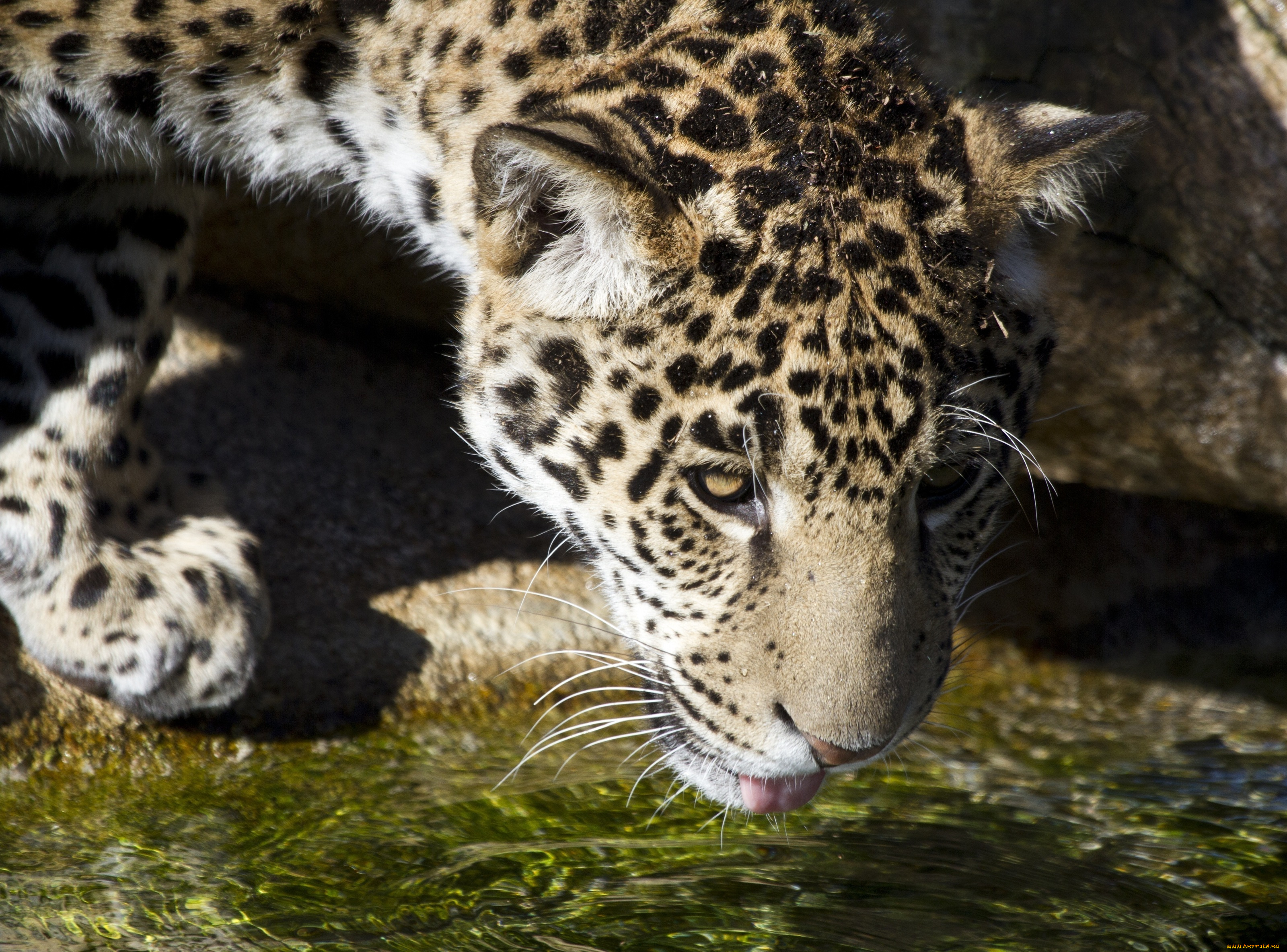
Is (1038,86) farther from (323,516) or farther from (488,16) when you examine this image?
(323,516)

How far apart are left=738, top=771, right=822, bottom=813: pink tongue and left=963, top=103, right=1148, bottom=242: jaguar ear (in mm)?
1574

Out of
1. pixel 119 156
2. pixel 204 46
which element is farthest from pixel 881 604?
pixel 119 156

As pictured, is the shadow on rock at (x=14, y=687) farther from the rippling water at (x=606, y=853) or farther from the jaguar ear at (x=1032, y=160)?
the jaguar ear at (x=1032, y=160)

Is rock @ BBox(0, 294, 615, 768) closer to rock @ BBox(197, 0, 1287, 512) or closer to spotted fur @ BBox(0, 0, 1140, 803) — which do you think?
spotted fur @ BBox(0, 0, 1140, 803)

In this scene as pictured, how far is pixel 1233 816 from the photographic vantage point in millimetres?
4789

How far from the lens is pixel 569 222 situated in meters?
3.65

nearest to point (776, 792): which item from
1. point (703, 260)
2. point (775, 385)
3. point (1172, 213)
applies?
point (775, 385)

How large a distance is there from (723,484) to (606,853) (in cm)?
138

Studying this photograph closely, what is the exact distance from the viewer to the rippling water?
152 inches

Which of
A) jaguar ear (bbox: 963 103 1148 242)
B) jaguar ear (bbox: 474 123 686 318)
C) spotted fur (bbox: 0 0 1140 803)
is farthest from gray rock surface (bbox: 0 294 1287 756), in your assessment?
jaguar ear (bbox: 963 103 1148 242)

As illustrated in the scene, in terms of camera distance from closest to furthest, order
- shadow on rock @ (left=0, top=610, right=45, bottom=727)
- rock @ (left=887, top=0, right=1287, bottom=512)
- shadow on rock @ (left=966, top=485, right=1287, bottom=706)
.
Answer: shadow on rock @ (left=0, top=610, right=45, bottom=727) → rock @ (left=887, top=0, right=1287, bottom=512) → shadow on rock @ (left=966, top=485, right=1287, bottom=706)

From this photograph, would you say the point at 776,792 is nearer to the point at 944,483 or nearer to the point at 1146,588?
the point at 944,483

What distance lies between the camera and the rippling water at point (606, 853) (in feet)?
12.6

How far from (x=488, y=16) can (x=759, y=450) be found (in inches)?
60.3
